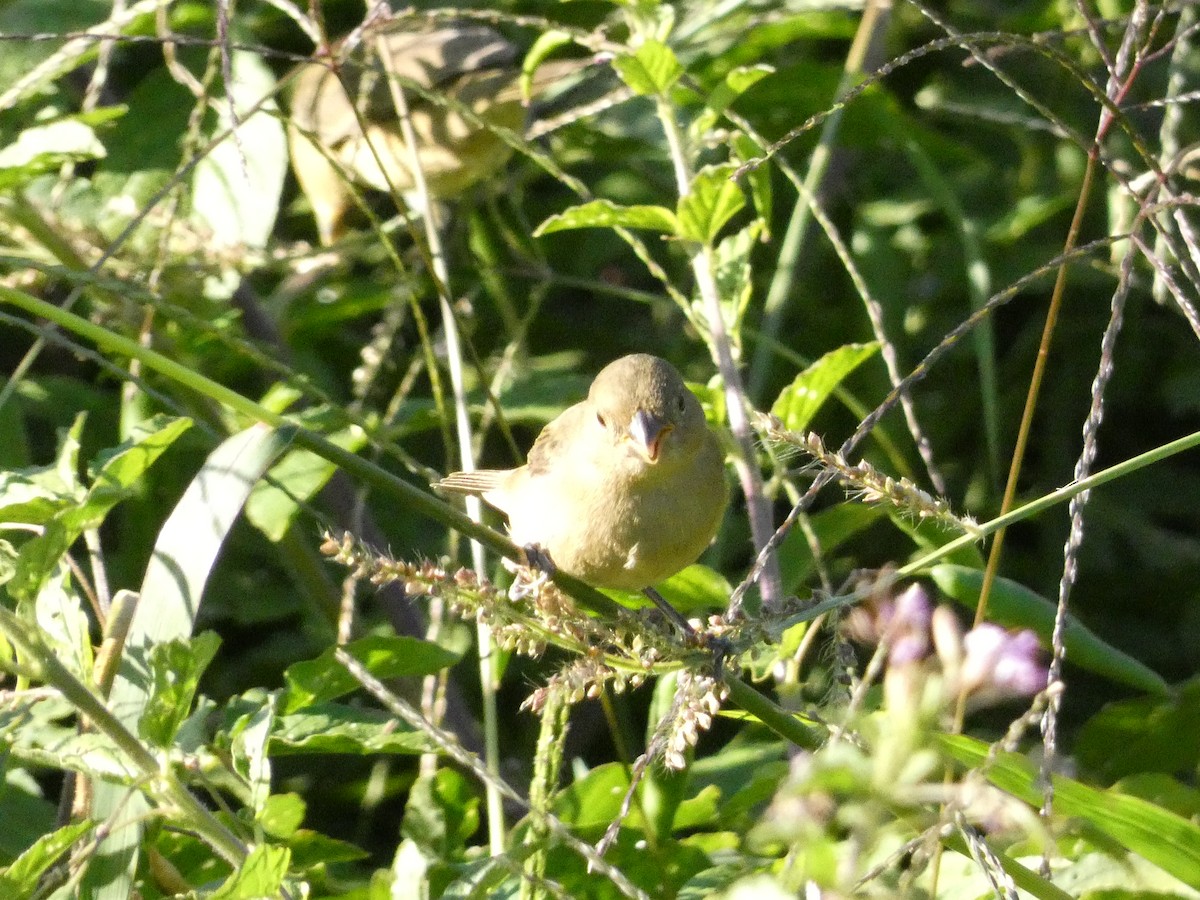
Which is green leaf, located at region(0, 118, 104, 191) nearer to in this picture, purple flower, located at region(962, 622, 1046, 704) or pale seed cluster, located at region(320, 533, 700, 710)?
pale seed cluster, located at region(320, 533, 700, 710)

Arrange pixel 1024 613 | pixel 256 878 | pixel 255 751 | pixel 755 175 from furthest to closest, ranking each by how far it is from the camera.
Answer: pixel 755 175 < pixel 1024 613 < pixel 255 751 < pixel 256 878

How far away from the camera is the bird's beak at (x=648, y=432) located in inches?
86.7

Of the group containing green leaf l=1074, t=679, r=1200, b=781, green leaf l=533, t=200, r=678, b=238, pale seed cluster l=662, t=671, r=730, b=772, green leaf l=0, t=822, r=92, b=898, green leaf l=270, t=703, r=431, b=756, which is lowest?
A: green leaf l=1074, t=679, r=1200, b=781

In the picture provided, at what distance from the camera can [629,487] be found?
89.4 inches

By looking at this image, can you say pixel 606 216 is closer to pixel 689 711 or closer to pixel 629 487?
pixel 629 487

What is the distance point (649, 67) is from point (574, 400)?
91cm

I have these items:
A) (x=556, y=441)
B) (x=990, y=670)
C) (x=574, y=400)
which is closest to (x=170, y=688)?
(x=990, y=670)

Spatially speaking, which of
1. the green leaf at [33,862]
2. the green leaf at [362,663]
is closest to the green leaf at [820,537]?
the green leaf at [362,663]

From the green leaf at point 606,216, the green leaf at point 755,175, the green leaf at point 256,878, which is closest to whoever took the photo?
the green leaf at point 256,878

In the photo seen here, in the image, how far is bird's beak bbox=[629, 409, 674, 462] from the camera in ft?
7.22

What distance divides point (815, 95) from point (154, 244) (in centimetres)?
146

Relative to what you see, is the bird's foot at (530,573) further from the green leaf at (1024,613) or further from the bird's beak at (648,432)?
the green leaf at (1024,613)

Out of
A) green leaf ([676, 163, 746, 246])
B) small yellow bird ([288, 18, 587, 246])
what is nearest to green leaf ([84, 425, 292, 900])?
green leaf ([676, 163, 746, 246])

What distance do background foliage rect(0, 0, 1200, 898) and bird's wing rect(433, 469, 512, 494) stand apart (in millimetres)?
A: 104
